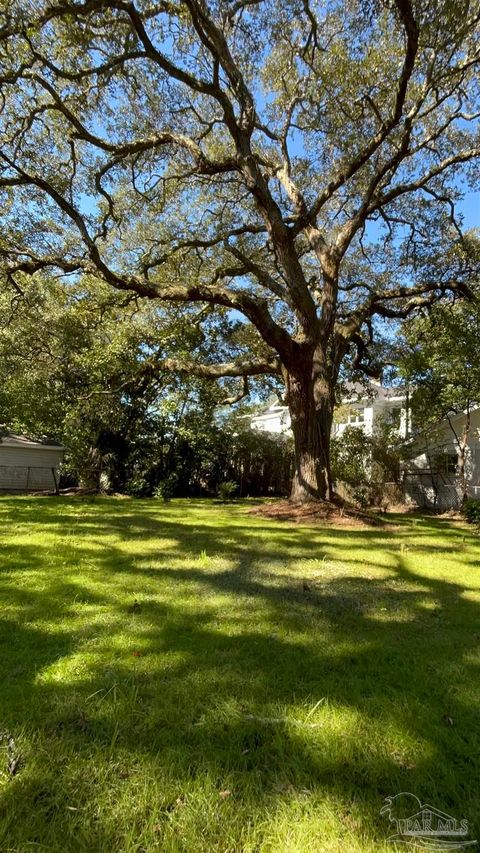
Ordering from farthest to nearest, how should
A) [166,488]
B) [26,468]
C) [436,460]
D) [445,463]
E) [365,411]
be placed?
[365,411]
[26,468]
[436,460]
[445,463]
[166,488]

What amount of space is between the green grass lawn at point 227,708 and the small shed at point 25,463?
18576 mm

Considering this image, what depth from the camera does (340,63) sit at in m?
9.04

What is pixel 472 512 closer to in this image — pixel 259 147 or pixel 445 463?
pixel 445 463

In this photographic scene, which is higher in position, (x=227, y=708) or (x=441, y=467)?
Answer: (x=441, y=467)

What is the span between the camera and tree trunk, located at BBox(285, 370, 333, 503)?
1027cm

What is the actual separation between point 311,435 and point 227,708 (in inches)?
333

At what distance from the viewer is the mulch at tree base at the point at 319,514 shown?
9.07 m

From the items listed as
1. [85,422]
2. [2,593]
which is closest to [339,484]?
[85,422]

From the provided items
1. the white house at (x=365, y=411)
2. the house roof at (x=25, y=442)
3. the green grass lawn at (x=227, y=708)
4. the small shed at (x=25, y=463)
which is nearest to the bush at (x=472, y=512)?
the white house at (x=365, y=411)

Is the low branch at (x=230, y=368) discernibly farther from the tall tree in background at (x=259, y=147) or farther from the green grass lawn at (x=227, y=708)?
the green grass lawn at (x=227, y=708)

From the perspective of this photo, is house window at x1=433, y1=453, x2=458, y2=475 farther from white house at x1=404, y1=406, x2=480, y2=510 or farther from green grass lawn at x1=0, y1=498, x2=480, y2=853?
green grass lawn at x1=0, y1=498, x2=480, y2=853

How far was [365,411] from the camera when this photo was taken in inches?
1034

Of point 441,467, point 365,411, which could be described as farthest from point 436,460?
point 365,411

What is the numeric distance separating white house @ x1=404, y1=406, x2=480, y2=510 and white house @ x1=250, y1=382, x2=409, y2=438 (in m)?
1.03
